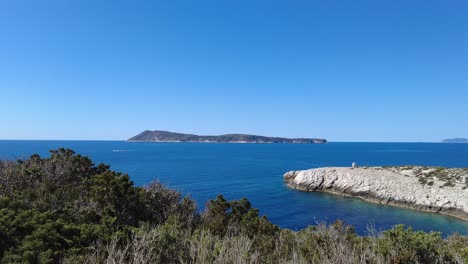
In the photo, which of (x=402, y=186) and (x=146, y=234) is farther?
(x=402, y=186)

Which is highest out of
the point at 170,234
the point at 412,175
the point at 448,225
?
the point at 170,234

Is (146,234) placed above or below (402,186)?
above

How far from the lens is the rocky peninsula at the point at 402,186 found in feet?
111

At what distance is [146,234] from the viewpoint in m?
7.18

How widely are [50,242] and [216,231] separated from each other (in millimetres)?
6384

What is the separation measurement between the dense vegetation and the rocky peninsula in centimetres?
2868

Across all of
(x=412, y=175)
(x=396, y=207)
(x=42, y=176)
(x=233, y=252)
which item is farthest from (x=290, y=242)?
(x=412, y=175)

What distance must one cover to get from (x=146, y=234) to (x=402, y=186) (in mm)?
40353

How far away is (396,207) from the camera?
3606 cm

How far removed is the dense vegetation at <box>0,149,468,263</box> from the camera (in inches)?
234

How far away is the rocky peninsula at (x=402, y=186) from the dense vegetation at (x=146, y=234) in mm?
28679

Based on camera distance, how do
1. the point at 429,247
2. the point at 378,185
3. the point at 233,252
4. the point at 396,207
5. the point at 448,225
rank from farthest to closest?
1. the point at 378,185
2. the point at 396,207
3. the point at 448,225
4. the point at 429,247
5. the point at 233,252

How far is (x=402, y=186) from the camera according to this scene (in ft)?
129

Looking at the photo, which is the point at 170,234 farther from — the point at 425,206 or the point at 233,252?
the point at 425,206
